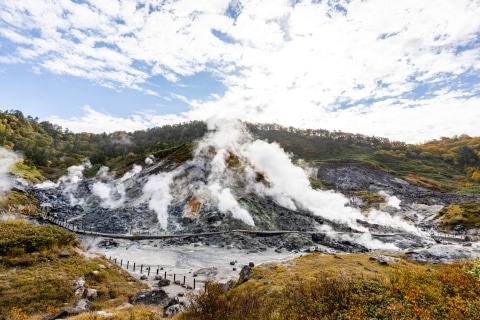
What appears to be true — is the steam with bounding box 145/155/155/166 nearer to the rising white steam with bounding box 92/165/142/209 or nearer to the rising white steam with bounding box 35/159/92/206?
the rising white steam with bounding box 92/165/142/209

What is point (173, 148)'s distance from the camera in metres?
95.8

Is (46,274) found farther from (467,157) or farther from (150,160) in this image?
(467,157)

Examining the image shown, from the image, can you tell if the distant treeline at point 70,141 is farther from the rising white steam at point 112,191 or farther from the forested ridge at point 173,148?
the rising white steam at point 112,191

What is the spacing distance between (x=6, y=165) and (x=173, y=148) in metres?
47.9

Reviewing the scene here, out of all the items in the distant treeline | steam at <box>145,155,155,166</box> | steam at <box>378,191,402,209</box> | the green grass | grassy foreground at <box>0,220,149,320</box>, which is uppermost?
the distant treeline

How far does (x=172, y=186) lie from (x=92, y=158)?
250 ft

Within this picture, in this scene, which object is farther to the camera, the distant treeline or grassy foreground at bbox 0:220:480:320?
the distant treeline

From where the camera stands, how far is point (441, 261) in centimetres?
3191

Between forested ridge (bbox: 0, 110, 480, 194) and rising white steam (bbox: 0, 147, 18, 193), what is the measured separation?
5.12m

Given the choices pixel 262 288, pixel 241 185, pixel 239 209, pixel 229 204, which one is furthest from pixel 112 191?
pixel 262 288

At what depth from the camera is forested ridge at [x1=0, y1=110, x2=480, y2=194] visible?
11862cm

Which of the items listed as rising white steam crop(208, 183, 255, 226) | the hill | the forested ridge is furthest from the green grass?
rising white steam crop(208, 183, 255, 226)

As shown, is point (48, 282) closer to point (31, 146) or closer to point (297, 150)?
point (31, 146)

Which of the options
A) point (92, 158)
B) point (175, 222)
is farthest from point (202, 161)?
point (92, 158)
